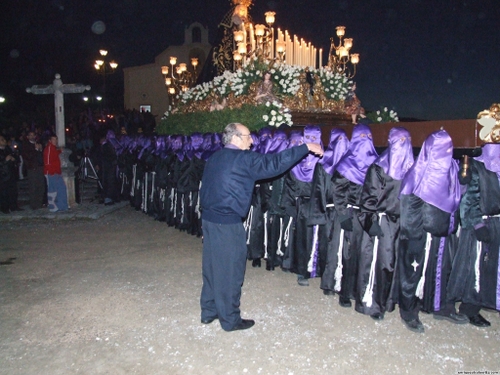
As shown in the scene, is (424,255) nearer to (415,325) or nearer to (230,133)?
(415,325)

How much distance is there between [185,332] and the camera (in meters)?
4.68

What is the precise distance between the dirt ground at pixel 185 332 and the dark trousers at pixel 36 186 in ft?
17.1

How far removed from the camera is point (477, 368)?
393 cm

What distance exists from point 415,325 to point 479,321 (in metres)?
0.74

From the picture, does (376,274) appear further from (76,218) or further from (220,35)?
(220,35)

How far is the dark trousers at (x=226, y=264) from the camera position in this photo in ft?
14.9

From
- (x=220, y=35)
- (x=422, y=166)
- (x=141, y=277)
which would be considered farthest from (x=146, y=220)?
(x=220, y=35)

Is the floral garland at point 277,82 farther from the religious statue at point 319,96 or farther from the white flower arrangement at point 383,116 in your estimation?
the white flower arrangement at point 383,116

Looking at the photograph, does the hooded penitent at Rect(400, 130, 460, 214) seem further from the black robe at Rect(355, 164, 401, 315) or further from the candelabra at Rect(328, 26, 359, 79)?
the candelabra at Rect(328, 26, 359, 79)

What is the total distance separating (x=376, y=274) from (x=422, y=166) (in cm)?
131

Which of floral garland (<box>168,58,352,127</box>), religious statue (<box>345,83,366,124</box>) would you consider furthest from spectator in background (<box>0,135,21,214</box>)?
religious statue (<box>345,83,366,124</box>)

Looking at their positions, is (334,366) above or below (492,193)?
below

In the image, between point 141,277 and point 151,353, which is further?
point 141,277

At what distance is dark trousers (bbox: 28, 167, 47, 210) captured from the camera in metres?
11.8
